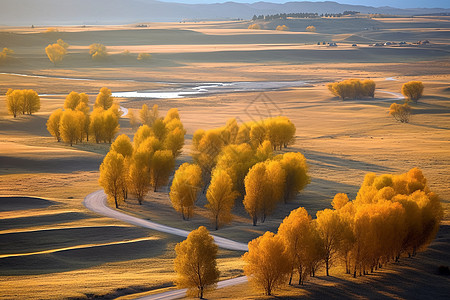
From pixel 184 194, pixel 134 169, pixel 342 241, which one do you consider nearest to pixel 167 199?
pixel 134 169

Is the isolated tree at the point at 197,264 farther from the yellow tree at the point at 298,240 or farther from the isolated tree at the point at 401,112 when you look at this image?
the isolated tree at the point at 401,112

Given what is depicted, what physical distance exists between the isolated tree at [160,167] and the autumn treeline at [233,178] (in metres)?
4.47

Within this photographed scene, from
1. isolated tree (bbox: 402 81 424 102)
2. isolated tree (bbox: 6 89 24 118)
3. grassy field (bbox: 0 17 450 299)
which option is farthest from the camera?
isolated tree (bbox: 402 81 424 102)

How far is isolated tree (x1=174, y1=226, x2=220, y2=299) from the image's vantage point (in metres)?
39.9

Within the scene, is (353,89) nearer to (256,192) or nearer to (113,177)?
(256,192)

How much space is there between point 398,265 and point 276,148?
158ft

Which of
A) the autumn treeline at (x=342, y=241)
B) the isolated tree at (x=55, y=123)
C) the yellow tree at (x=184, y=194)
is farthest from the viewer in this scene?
the isolated tree at (x=55, y=123)

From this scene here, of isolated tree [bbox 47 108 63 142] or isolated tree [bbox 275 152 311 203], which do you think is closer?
isolated tree [bbox 275 152 311 203]

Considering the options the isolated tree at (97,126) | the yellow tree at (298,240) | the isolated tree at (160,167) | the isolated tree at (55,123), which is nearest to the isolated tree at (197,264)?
the yellow tree at (298,240)

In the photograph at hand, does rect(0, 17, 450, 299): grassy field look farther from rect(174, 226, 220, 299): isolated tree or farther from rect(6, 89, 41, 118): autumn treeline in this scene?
rect(6, 89, 41, 118): autumn treeline

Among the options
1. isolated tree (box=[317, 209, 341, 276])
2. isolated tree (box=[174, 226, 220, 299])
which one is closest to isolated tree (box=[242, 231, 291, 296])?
isolated tree (box=[174, 226, 220, 299])

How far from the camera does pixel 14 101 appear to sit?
114438 millimetres

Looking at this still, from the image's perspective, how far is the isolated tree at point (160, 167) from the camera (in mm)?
70375

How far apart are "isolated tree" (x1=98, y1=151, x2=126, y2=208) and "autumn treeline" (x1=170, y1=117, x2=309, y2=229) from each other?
732 centimetres
